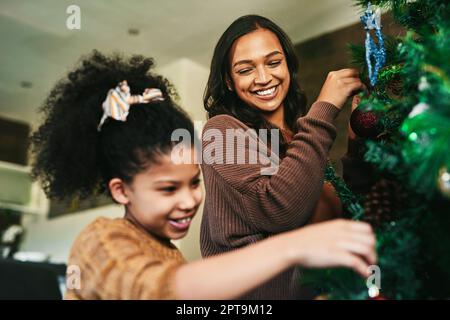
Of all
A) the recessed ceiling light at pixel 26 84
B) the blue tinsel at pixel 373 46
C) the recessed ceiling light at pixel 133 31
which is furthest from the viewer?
the recessed ceiling light at pixel 26 84

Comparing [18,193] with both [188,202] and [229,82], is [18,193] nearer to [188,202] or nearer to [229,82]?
[229,82]

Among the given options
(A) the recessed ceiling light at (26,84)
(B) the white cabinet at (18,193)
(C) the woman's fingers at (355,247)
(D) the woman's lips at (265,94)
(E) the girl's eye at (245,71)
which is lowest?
(C) the woman's fingers at (355,247)

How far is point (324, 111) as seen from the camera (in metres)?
0.87

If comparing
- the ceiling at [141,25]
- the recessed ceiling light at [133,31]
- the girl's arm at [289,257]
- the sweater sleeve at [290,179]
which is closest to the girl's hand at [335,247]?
the girl's arm at [289,257]

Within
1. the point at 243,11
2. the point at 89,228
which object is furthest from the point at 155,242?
the point at 243,11

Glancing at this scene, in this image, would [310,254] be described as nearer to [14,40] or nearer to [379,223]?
[379,223]

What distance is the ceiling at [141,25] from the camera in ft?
9.41

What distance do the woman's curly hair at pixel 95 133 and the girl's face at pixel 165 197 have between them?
0.02m

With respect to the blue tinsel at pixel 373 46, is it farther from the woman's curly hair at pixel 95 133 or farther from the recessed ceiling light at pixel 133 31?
the recessed ceiling light at pixel 133 31

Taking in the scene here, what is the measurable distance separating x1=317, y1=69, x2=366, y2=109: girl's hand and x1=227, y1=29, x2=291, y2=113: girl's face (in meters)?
0.15

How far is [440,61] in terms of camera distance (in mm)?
554

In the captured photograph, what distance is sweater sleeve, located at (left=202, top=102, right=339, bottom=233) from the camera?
80 cm

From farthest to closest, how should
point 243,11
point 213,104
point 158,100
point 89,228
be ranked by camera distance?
point 243,11 → point 213,104 → point 158,100 → point 89,228
